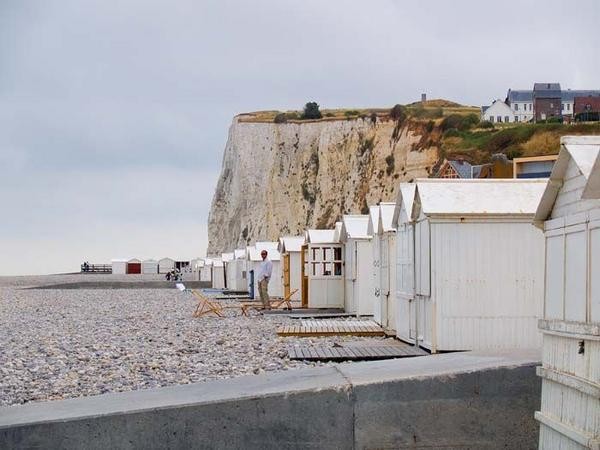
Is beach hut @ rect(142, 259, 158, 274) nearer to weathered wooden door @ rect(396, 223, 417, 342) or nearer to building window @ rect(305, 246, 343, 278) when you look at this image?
building window @ rect(305, 246, 343, 278)

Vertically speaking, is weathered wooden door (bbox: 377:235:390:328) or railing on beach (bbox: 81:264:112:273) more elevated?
weathered wooden door (bbox: 377:235:390:328)

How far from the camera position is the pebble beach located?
41.2 ft

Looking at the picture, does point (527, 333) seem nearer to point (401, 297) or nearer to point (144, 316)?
point (401, 297)

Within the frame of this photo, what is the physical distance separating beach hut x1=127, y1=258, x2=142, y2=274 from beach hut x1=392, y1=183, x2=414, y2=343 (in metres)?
121

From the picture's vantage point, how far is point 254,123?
100625 mm

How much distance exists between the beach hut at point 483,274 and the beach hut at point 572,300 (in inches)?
245

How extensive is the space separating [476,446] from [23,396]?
5746 millimetres

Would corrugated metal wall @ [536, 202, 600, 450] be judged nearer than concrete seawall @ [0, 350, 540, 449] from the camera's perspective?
Yes

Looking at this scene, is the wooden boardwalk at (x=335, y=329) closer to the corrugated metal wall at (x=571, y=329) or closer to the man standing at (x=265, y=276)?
the man standing at (x=265, y=276)

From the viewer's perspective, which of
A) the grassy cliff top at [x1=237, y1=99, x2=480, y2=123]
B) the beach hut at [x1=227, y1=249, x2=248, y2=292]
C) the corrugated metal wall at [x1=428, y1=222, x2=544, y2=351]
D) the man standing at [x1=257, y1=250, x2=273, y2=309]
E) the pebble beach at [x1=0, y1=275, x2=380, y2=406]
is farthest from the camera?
the grassy cliff top at [x1=237, y1=99, x2=480, y2=123]

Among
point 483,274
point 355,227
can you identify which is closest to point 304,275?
point 355,227

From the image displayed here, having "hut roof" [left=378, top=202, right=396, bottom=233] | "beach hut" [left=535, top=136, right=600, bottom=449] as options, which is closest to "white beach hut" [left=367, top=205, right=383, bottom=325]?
"hut roof" [left=378, top=202, right=396, bottom=233]

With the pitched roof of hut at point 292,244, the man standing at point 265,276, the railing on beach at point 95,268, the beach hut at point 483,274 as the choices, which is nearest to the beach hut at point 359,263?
the man standing at point 265,276

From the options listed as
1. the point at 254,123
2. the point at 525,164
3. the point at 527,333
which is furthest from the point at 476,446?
the point at 254,123
